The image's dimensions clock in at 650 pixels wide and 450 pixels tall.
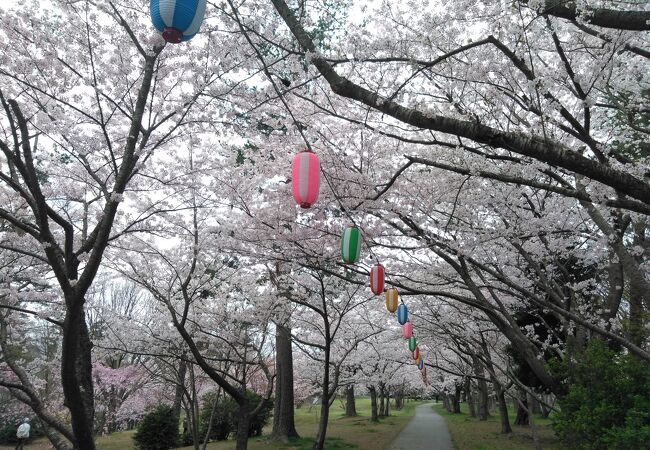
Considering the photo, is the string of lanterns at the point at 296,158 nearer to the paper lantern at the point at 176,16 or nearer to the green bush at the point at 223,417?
the paper lantern at the point at 176,16

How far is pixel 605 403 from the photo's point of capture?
5.97 metres

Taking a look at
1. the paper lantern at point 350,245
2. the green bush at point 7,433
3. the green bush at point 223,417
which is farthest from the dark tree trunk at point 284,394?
the green bush at point 7,433

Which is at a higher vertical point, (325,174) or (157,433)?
(325,174)

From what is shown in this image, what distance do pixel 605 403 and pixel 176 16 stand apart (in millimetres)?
6957

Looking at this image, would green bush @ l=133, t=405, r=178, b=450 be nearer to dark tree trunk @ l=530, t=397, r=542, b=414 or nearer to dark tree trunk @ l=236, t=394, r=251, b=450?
dark tree trunk @ l=236, t=394, r=251, b=450

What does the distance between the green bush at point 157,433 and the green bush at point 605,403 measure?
44.4 ft

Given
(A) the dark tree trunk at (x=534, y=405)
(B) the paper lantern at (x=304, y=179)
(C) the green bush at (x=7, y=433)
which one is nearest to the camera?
(B) the paper lantern at (x=304, y=179)

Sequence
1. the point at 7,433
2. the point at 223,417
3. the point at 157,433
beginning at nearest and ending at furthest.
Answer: the point at 157,433
the point at 223,417
the point at 7,433

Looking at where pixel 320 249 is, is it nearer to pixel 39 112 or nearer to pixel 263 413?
pixel 39 112

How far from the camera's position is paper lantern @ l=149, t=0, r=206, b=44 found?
114 inches

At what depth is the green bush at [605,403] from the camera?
17.5ft

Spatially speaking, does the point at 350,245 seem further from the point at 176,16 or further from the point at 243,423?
the point at 243,423

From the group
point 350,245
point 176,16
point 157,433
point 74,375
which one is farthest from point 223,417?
point 176,16

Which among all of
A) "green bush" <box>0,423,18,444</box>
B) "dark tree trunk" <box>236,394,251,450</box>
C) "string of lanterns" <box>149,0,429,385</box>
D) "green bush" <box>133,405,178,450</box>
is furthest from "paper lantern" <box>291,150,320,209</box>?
"green bush" <box>0,423,18,444</box>
